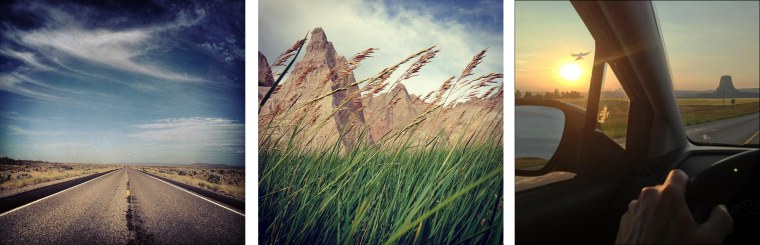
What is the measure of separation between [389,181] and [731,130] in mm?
1840

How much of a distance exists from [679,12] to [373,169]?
1884mm

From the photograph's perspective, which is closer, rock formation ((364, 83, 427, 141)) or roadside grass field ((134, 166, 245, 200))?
rock formation ((364, 83, 427, 141))

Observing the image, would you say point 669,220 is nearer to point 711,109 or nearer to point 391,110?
point 711,109

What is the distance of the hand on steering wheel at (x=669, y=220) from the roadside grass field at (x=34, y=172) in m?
2.97

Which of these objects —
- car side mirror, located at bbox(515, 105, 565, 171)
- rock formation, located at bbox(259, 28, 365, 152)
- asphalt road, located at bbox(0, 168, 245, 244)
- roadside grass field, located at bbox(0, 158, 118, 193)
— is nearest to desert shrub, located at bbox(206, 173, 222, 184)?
asphalt road, located at bbox(0, 168, 245, 244)

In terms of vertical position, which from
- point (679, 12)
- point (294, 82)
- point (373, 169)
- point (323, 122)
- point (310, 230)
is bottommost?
point (310, 230)

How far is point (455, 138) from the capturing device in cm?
367

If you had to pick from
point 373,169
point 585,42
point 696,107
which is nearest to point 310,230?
point 373,169

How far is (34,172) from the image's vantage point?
3.38 m

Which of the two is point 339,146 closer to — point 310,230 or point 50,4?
point 310,230

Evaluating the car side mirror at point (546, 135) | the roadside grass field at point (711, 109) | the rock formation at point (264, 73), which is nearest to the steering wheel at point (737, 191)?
the roadside grass field at point (711, 109)

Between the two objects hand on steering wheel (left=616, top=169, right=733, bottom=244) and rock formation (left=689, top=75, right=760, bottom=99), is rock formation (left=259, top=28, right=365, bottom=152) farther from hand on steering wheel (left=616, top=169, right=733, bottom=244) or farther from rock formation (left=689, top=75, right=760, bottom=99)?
rock formation (left=689, top=75, right=760, bottom=99)

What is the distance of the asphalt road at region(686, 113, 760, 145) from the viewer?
278 centimetres

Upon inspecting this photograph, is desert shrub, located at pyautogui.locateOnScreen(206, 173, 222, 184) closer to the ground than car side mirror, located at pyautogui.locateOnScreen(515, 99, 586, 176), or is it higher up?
closer to the ground
